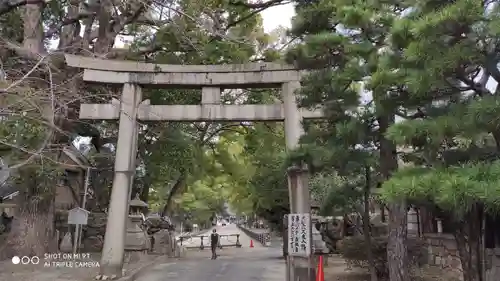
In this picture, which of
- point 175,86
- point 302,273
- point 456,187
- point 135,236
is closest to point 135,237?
point 135,236

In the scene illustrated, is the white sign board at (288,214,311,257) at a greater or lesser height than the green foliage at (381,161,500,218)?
lesser

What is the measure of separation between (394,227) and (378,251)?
11.2ft

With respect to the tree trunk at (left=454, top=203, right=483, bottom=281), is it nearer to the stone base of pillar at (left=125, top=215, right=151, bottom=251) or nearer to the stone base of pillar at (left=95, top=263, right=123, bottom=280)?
the stone base of pillar at (left=95, top=263, right=123, bottom=280)

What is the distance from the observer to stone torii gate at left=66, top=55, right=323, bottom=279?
1249 cm

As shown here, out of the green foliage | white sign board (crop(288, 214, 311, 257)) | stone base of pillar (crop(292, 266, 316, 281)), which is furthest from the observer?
stone base of pillar (crop(292, 266, 316, 281))

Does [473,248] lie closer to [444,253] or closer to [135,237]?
[444,253]

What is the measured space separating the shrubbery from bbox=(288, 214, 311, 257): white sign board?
2706mm

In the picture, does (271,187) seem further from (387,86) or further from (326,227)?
(387,86)

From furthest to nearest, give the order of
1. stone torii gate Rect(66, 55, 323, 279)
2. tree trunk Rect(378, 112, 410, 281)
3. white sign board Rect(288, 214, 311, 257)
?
stone torii gate Rect(66, 55, 323, 279) < white sign board Rect(288, 214, 311, 257) < tree trunk Rect(378, 112, 410, 281)

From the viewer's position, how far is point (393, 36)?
18.1 feet

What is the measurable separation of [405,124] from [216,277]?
10717 mm

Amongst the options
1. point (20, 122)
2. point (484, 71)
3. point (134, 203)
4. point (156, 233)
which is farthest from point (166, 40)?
point (484, 71)

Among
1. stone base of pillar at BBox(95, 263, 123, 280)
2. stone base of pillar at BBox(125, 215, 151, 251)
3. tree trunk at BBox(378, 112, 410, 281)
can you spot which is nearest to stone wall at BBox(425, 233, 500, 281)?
tree trunk at BBox(378, 112, 410, 281)

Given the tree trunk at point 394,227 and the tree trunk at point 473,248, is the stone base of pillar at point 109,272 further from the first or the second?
the tree trunk at point 473,248
